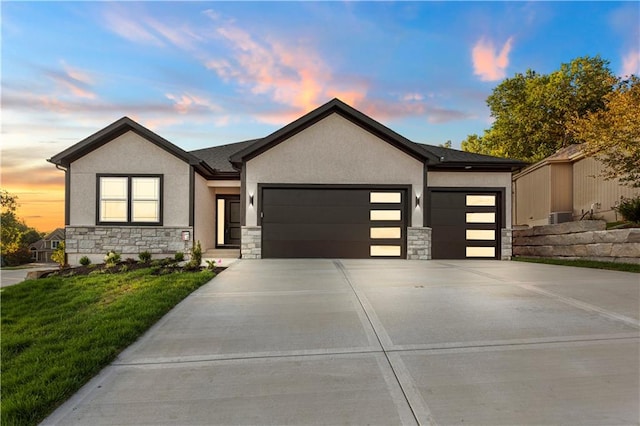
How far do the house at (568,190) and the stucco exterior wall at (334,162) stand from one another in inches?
352

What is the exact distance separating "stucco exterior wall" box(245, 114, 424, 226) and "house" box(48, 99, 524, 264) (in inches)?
1.4

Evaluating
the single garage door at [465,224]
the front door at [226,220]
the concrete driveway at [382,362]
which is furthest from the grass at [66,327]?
the single garage door at [465,224]

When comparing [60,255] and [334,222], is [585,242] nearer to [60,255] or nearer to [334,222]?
[334,222]

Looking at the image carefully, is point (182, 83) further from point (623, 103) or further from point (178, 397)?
A: point (623, 103)

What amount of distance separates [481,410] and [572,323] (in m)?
2.71

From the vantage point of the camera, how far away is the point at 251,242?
1141 cm

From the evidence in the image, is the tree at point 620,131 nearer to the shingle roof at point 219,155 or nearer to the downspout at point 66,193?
the shingle roof at point 219,155

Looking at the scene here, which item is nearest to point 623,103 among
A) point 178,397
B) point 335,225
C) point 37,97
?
point 335,225

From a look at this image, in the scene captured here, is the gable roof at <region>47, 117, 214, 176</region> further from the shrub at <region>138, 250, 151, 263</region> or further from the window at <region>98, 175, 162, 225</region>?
the shrub at <region>138, 250, 151, 263</region>

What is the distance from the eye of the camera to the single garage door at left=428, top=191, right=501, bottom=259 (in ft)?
39.4

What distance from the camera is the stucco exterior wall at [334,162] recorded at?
1153 centimetres

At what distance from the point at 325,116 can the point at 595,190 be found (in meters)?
12.8

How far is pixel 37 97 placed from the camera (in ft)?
36.5

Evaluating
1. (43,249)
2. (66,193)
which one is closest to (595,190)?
Answer: (66,193)
